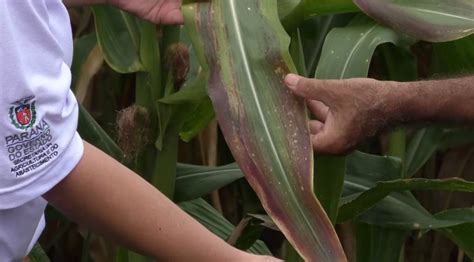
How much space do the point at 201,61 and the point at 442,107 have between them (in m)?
0.29

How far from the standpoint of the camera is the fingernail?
102 cm

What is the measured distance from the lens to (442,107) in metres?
1.18

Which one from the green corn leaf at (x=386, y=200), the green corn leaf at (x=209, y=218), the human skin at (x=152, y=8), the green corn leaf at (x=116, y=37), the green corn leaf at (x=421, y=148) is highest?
the human skin at (x=152, y=8)

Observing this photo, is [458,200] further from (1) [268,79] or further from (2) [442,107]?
(1) [268,79]

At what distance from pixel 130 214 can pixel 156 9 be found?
37cm

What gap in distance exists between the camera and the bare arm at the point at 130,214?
33.0 inches

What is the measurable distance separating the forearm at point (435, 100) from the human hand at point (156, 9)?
0.24m

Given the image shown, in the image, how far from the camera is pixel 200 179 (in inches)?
53.7

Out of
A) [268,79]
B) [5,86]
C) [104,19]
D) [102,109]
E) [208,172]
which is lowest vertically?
[102,109]

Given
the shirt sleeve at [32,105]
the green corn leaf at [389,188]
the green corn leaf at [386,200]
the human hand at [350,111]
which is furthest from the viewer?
the green corn leaf at [386,200]

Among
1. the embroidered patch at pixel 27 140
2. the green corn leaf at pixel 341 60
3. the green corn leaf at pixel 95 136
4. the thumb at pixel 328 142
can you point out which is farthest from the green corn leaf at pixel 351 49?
the embroidered patch at pixel 27 140

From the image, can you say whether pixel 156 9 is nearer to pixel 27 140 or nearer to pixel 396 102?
pixel 396 102

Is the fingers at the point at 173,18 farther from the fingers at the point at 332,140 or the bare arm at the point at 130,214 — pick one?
the bare arm at the point at 130,214

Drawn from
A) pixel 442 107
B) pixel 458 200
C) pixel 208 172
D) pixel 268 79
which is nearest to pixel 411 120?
pixel 442 107
